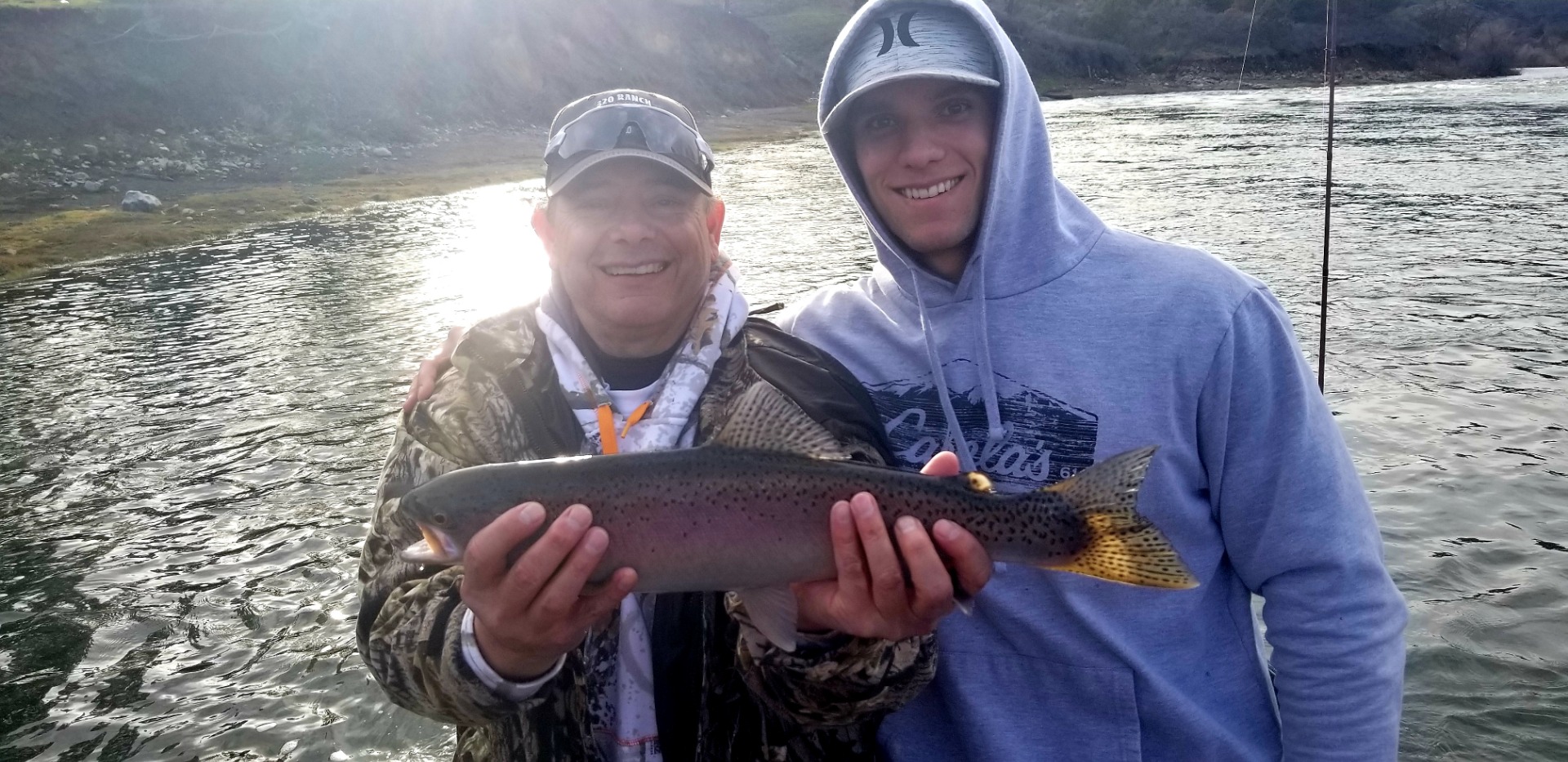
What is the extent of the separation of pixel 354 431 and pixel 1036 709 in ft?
27.8

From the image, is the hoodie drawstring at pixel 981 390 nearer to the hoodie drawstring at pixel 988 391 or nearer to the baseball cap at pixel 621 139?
the hoodie drawstring at pixel 988 391

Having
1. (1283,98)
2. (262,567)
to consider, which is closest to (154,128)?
(262,567)

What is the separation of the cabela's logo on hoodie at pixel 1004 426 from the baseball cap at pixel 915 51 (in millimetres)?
902

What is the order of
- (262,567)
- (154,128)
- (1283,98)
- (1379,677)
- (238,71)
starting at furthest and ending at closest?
(1283,98)
(238,71)
(154,128)
(262,567)
(1379,677)

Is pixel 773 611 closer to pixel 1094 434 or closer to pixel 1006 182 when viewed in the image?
pixel 1094 434

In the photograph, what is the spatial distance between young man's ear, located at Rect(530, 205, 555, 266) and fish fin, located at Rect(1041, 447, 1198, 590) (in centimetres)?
173

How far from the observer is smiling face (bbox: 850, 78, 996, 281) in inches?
126

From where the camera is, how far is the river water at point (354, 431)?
5801 mm

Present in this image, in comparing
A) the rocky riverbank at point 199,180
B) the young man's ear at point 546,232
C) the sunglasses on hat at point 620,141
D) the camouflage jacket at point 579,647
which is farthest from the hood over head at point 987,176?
the rocky riverbank at point 199,180

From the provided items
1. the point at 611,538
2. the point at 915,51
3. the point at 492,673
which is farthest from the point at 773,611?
the point at 915,51

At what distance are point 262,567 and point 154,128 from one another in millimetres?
26381

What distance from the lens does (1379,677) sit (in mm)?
2850

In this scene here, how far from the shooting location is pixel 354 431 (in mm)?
9914

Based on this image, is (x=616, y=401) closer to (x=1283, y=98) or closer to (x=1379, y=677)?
(x=1379, y=677)
